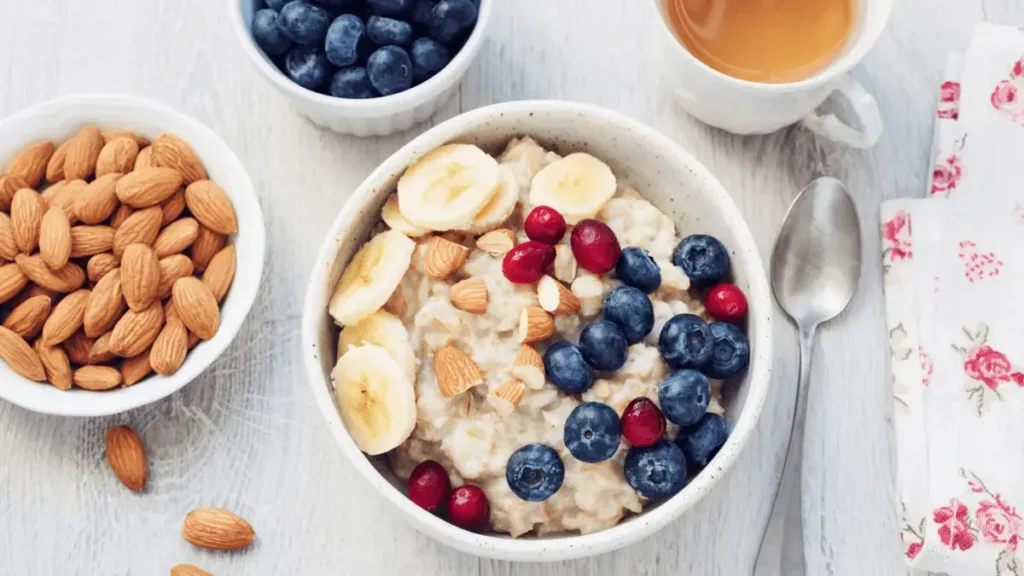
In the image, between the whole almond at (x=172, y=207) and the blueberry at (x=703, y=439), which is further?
the whole almond at (x=172, y=207)

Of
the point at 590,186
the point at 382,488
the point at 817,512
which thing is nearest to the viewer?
the point at 382,488

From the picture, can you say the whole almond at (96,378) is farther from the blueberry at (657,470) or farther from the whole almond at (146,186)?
the blueberry at (657,470)

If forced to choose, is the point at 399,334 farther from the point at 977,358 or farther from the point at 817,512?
the point at 977,358

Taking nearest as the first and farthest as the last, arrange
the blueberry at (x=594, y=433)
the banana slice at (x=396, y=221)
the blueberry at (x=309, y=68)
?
the blueberry at (x=594, y=433) → the banana slice at (x=396, y=221) → the blueberry at (x=309, y=68)

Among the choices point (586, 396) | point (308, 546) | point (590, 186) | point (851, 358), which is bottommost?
point (308, 546)

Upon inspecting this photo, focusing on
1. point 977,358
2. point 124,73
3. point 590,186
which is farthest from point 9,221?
point 977,358

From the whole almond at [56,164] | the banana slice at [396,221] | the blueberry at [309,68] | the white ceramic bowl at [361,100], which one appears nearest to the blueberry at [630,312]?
the banana slice at [396,221]

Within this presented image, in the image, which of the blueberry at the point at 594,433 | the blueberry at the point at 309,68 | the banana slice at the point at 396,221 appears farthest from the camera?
the blueberry at the point at 309,68
